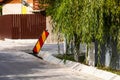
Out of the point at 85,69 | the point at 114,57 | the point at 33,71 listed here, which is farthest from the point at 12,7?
the point at 114,57

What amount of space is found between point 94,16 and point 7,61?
542cm

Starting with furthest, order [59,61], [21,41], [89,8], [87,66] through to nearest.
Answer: [21,41], [59,61], [87,66], [89,8]

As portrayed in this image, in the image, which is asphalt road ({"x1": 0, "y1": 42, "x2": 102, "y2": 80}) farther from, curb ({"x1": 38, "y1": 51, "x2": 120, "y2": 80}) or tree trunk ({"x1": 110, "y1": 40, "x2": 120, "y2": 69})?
tree trunk ({"x1": 110, "y1": 40, "x2": 120, "y2": 69})

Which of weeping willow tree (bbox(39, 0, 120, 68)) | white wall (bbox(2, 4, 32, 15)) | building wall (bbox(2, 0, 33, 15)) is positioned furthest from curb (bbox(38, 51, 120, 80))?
white wall (bbox(2, 4, 32, 15))

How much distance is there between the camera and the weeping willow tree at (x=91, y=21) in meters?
13.9

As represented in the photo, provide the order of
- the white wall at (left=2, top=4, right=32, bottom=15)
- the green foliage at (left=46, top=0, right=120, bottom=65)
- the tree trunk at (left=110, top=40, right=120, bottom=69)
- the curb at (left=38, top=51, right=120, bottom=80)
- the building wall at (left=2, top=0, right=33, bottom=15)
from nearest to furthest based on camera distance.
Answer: the curb at (left=38, top=51, right=120, bottom=80) < the green foliage at (left=46, top=0, right=120, bottom=65) < the tree trunk at (left=110, top=40, right=120, bottom=69) < the building wall at (left=2, top=0, right=33, bottom=15) < the white wall at (left=2, top=4, right=32, bottom=15)

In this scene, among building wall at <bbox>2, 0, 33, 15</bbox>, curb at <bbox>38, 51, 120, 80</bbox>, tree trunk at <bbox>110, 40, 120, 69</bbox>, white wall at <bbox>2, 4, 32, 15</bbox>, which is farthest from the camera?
white wall at <bbox>2, 4, 32, 15</bbox>

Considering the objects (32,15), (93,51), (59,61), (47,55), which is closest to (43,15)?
(32,15)

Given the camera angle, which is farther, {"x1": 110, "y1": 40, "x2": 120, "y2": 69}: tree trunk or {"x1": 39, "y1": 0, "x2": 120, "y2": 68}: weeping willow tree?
{"x1": 110, "y1": 40, "x2": 120, "y2": 69}: tree trunk

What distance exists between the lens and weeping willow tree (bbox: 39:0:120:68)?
45.6 ft

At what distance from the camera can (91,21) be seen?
45.9 feet

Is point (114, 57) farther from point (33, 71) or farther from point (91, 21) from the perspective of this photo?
point (33, 71)

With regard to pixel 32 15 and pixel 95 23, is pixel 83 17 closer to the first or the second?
pixel 95 23

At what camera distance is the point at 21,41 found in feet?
111
